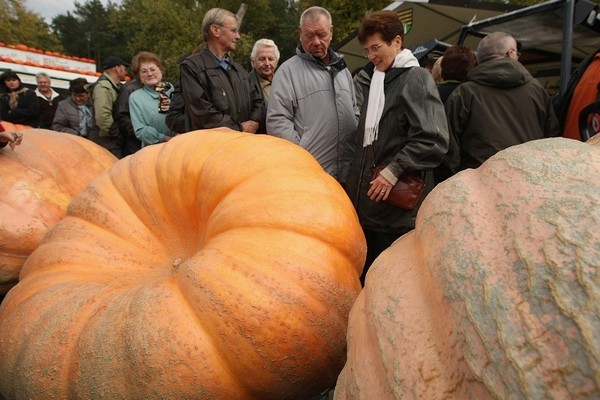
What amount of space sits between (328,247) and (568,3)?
4113 mm

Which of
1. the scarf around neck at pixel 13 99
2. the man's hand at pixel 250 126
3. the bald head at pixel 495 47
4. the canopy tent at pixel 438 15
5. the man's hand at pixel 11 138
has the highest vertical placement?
the canopy tent at pixel 438 15

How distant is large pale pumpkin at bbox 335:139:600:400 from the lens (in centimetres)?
66

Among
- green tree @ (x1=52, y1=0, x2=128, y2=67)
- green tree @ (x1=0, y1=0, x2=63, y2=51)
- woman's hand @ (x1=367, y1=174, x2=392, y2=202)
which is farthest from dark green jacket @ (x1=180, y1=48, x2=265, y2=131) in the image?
green tree @ (x1=52, y1=0, x2=128, y2=67)

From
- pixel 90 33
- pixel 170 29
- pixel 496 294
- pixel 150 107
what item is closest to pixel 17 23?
pixel 170 29

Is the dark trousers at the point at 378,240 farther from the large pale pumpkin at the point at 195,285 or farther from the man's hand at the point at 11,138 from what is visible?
the man's hand at the point at 11,138

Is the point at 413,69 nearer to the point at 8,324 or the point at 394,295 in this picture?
the point at 394,295

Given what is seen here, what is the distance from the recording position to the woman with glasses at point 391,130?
A: 2.16 metres

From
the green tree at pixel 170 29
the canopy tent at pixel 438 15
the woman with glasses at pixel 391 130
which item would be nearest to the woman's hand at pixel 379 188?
the woman with glasses at pixel 391 130

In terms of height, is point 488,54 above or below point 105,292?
above

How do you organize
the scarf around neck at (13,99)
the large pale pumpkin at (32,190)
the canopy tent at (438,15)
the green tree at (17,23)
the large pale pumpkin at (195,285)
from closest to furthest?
the large pale pumpkin at (195,285)
the large pale pumpkin at (32,190)
the scarf around neck at (13,99)
the canopy tent at (438,15)
the green tree at (17,23)

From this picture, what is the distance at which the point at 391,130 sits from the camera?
91.4 inches

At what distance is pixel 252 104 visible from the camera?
3.16 m

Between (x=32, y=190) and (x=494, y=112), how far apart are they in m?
2.67

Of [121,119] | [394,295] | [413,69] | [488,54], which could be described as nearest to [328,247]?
[394,295]
